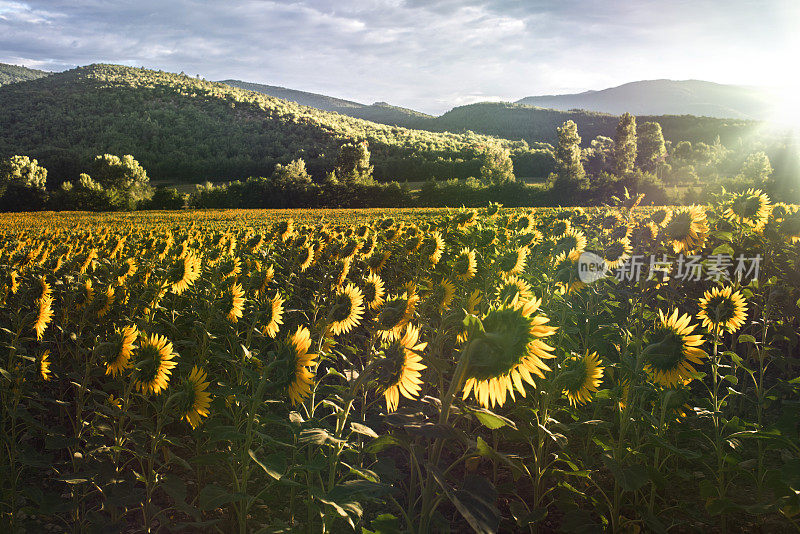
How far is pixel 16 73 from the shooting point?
18750cm

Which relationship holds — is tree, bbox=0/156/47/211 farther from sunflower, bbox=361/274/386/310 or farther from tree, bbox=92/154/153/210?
sunflower, bbox=361/274/386/310

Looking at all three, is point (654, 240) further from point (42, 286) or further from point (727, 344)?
point (42, 286)

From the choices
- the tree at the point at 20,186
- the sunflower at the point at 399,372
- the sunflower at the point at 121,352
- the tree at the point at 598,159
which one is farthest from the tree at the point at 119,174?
the tree at the point at 598,159

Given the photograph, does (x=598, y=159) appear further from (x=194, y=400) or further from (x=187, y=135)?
(x=194, y=400)

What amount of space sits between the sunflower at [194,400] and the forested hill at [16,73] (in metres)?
233

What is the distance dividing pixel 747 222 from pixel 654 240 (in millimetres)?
2779

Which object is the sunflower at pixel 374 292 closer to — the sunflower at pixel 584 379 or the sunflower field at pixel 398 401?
the sunflower field at pixel 398 401

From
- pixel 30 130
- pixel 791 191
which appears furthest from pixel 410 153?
pixel 30 130

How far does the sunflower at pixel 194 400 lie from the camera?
2238 mm


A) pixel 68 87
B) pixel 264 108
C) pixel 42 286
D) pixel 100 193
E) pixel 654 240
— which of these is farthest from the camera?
pixel 68 87

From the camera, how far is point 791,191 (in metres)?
24.1

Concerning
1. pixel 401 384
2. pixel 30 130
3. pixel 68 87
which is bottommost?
pixel 401 384

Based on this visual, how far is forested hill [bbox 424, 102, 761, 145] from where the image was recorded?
113m

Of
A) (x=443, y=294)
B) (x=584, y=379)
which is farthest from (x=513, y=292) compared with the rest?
(x=443, y=294)
